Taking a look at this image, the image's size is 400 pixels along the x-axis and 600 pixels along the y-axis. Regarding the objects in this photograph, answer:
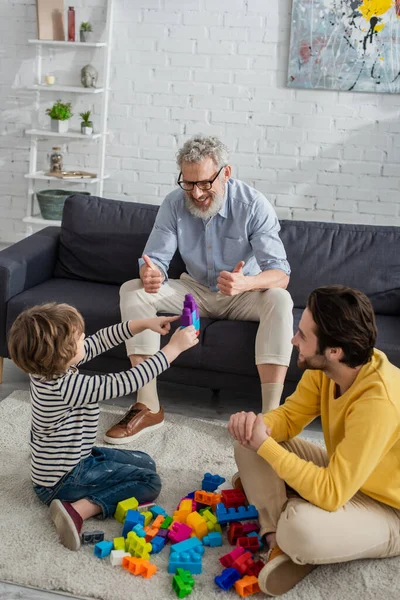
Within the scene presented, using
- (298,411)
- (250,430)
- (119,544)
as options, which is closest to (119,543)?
(119,544)

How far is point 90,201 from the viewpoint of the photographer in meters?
3.70

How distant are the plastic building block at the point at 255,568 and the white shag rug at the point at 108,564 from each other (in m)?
0.08

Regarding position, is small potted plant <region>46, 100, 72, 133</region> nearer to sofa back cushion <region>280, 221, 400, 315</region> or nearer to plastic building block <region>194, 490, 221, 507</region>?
sofa back cushion <region>280, 221, 400, 315</region>

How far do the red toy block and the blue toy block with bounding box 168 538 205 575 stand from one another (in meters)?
0.06

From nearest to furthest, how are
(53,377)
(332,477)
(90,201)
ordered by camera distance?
(332,477)
(53,377)
(90,201)

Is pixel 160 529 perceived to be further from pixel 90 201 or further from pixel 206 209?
A: pixel 90 201

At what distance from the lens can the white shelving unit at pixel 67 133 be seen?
5.05 m

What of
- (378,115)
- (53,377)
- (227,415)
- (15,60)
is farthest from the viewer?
(15,60)

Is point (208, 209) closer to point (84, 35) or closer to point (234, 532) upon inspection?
point (234, 532)

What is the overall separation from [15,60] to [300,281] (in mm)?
2971

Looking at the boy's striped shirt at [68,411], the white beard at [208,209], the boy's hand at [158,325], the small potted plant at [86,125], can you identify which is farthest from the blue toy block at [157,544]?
the small potted plant at [86,125]

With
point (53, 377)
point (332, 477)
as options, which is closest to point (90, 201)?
point (53, 377)

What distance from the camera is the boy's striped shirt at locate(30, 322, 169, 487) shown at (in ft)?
7.27

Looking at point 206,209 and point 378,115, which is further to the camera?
point 378,115
